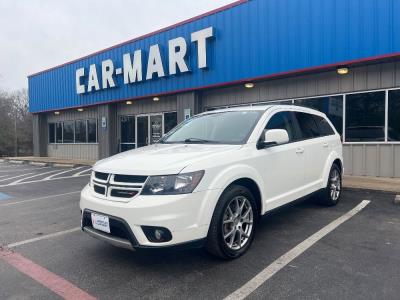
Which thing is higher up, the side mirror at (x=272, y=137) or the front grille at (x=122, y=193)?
the side mirror at (x=272, y=137)

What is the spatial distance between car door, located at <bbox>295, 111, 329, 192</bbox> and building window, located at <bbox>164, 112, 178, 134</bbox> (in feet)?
31.1

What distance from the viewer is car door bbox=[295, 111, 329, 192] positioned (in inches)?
208

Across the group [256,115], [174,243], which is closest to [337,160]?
[256,115]

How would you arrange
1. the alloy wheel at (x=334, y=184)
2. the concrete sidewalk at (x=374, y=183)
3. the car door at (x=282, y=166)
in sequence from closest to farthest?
1. the car door at (x=282, y=166)
2. the alloy wheel at (x=334, y=184)
3. the concrete sidewalk at (x=374, y=183)

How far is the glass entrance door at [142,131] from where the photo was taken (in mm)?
16344

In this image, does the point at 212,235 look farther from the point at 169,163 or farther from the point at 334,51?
the point at 334,51

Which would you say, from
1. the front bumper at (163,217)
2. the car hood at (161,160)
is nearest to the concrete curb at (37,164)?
the car hood at (161,160)

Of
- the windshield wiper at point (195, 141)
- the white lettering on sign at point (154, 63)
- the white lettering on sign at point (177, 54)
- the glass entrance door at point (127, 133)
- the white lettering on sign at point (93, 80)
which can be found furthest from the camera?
the white lettering on sign at point (93, 80)

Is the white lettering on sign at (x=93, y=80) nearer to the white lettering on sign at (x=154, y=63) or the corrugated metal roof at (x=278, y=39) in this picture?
the corrugated metal roof at (x=278, y=39)

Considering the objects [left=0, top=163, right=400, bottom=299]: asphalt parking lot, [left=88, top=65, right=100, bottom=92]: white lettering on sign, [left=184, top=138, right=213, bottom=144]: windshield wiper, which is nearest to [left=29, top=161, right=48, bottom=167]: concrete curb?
[left=88, top=65, right=100, bottom=92]: white lettering on sign

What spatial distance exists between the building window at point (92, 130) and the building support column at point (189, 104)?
726 cm

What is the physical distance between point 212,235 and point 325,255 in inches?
56.0

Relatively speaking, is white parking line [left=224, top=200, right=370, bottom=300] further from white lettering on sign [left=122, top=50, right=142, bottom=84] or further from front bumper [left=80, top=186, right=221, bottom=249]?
white lettering on sign [left=122, top=50, right=142, bottom=84]

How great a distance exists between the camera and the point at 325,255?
388 centimetres
